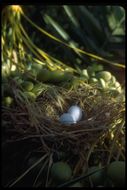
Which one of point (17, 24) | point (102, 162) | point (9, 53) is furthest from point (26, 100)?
point (17, 24)

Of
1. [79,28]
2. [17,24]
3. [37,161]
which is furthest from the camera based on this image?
[79,28]

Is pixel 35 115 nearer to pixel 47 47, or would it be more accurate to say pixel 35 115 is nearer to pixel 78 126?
pixel 78 126

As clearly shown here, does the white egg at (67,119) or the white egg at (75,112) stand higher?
the white egg at (75,112)

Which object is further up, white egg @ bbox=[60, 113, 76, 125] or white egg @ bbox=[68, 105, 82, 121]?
white egg @ bbox=[68, 105, 82, 121]
